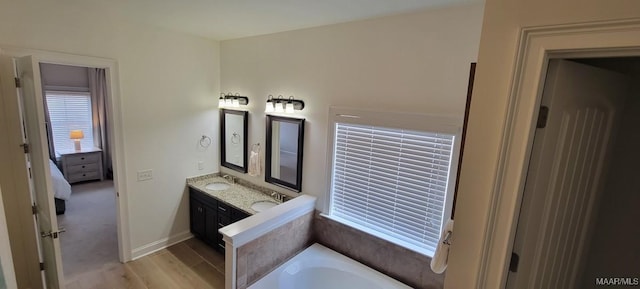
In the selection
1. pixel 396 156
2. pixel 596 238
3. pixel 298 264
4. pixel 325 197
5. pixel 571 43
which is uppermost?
pixel 571 43

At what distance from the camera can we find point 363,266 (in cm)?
261

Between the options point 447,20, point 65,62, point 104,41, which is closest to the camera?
point 447,20

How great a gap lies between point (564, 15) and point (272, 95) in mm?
2734

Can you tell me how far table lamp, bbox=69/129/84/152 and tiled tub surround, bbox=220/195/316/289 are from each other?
5352 millimetres

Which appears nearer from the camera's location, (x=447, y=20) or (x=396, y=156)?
(x=447, y=20)

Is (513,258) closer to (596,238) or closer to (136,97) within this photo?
(596,238)

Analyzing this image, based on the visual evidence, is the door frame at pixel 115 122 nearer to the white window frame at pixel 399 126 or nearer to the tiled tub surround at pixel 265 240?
the tiled tub surround at pixel 265 240

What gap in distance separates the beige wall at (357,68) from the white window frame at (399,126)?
62mm

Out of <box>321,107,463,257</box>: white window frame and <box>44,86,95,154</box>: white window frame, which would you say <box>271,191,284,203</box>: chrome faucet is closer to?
<box>321,107,463,257</box>: white window frame

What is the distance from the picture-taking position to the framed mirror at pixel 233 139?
144 inches

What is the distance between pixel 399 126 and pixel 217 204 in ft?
7.76

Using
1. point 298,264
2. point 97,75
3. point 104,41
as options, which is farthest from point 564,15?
point 97,75

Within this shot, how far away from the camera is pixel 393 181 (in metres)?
2.45

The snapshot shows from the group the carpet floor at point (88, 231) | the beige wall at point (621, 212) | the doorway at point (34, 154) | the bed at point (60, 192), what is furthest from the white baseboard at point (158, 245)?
the beige wall at point (621, 212)
